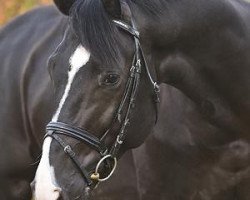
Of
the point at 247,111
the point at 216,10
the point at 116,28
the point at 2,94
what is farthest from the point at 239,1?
the point at 2,94

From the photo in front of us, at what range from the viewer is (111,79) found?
311cm

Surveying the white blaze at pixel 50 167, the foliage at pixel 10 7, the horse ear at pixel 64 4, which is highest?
the horse ear at pixel 64 4

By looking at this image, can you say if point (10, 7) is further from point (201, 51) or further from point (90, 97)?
point (90, 97)

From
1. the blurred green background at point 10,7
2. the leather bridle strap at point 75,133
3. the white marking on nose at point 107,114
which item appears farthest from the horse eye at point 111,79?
the blurred green background at point 10,7

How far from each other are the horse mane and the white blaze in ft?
0.17

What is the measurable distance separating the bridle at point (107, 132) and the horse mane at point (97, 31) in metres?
0.07

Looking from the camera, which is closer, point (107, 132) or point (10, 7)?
point (107, 132)

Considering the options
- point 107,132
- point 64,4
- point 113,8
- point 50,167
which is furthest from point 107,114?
point 64,4

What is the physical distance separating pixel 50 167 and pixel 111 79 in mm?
492

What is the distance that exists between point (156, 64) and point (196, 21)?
32 centimetres

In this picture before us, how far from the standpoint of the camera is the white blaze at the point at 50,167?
2.97m

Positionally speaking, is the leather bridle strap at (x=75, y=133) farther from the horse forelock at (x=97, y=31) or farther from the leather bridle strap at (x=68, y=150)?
the horse forelock at (x=97, y=31)

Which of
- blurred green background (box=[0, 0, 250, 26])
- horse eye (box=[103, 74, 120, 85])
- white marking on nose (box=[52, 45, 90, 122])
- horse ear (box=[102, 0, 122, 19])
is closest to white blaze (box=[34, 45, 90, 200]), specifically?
white marking on nose (box=[52, 45, 90, 122])

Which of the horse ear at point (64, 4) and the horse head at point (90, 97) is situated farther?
the horse ear at point (64, 4)
